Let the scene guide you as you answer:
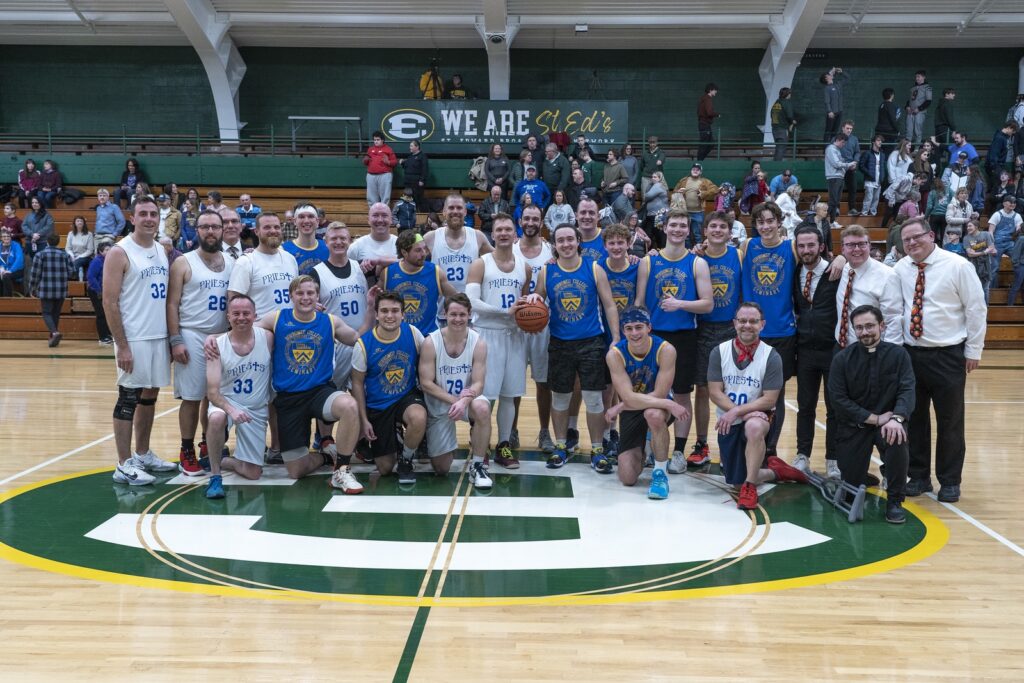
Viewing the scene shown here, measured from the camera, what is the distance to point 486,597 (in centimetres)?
440

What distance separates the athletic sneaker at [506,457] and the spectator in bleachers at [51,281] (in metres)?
10.3

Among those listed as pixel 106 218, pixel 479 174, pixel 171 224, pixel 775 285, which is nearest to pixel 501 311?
pixel 775 285

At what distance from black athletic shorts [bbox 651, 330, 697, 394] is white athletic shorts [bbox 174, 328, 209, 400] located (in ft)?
11.1

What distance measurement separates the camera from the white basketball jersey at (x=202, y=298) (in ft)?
21.3

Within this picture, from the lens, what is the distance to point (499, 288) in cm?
692

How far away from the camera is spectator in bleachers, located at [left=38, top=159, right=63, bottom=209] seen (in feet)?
59.4

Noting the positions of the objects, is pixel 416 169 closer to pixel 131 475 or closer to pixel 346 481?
pixel 131 475

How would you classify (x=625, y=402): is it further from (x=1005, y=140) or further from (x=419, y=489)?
(x=1005, y=140)

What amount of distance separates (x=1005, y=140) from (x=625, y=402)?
14972 millimetres

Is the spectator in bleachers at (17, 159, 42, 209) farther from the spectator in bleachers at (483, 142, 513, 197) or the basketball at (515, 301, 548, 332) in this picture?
the basketball at (515, 301, 548, 332)

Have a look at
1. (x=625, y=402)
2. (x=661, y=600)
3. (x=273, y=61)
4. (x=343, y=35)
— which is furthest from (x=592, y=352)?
(x=273, y=61)

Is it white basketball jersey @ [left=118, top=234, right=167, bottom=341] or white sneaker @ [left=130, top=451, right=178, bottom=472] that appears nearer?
white basketball jersey @ [left=118, top=234, right=167, bottom=341]

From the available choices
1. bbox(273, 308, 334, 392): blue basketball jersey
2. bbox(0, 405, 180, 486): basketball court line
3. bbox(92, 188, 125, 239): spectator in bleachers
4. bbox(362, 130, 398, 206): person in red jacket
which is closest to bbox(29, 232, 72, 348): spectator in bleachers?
bbox(92, 188, 125, 239): spectator in bleachers

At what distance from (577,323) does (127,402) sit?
3.32 m
